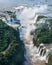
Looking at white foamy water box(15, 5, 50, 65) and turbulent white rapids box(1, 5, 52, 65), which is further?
white foamy water box(15, 5, 50, 65)

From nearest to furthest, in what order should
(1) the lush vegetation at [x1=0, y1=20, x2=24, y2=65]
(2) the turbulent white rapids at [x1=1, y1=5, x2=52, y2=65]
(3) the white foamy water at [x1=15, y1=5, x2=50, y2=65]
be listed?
(1) the lush vegetation at [x1=0, y1=20, x2=24, y2=65]
(2) the turbulent white rapids at [x1=1, y1=5, x2=52, y2=65]
(3) the white foamy water at [x1=15, y1=5, x2=50, y2=65]

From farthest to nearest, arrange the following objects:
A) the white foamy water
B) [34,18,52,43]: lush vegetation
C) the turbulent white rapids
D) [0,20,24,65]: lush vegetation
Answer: [34,18,52,43]: lush vegetation
the white foamy water
the turbulent white rapids
[0,20,24,65]: lush vegetation

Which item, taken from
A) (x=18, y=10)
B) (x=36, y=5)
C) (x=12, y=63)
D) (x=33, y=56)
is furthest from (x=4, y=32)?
(x=36, y=5)

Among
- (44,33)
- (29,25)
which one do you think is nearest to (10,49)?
(44,33)

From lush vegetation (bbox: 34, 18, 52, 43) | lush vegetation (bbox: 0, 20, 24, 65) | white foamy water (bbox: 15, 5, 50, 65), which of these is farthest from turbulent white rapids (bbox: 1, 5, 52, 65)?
lush vegetation (bbox: 0, 20, 24, 65)

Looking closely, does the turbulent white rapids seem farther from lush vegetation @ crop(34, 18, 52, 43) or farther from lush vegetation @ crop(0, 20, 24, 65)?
lush vegetation @ crop(0, 20, 24, 65)

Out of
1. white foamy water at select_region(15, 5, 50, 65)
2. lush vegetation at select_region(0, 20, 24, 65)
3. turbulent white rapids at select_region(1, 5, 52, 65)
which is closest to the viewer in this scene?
lush vegetation at select_region(0, 20, 24, 65)

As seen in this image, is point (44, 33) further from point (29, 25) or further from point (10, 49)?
point (10, 49)

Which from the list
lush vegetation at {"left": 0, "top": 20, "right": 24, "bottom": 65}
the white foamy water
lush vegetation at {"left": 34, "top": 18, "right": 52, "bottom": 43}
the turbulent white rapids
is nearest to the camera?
lush vegetation at {"left": 0, "top": 20, "right": 24, "bottom": 65}

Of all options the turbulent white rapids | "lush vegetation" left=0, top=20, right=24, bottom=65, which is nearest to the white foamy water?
the turbulent white rapids
